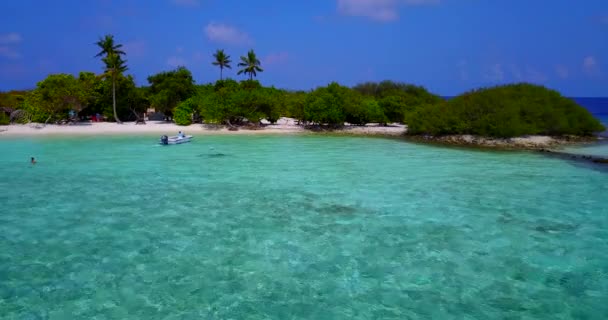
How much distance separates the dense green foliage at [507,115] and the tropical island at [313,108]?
0.08 m

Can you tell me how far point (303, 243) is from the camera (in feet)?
39.4

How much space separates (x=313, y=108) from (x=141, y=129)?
60.2ft

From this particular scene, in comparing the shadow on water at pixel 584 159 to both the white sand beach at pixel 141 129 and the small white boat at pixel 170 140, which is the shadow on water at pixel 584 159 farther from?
the small white boat at pixel 170 140

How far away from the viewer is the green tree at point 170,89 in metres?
51.9

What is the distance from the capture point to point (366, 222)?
14031mm

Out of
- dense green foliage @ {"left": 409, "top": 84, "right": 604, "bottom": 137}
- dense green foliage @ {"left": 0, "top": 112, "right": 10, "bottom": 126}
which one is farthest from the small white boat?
dense green foliage @ {"left": 0, "top": 112, "right": 10, "bottom": 126}

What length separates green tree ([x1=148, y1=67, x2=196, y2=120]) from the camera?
5190 cm

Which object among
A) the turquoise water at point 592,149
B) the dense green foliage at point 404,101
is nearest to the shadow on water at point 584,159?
the turquoise water at point 592,149

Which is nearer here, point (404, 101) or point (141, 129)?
point (141, 129)

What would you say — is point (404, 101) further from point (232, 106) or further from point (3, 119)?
point (3, 119)

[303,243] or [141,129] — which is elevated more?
[141,129]

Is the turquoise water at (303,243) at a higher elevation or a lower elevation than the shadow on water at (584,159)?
lower

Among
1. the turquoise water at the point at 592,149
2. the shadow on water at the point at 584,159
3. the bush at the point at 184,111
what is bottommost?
the shadow on water at the point at 584,159

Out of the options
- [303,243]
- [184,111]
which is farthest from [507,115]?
[184,111]
